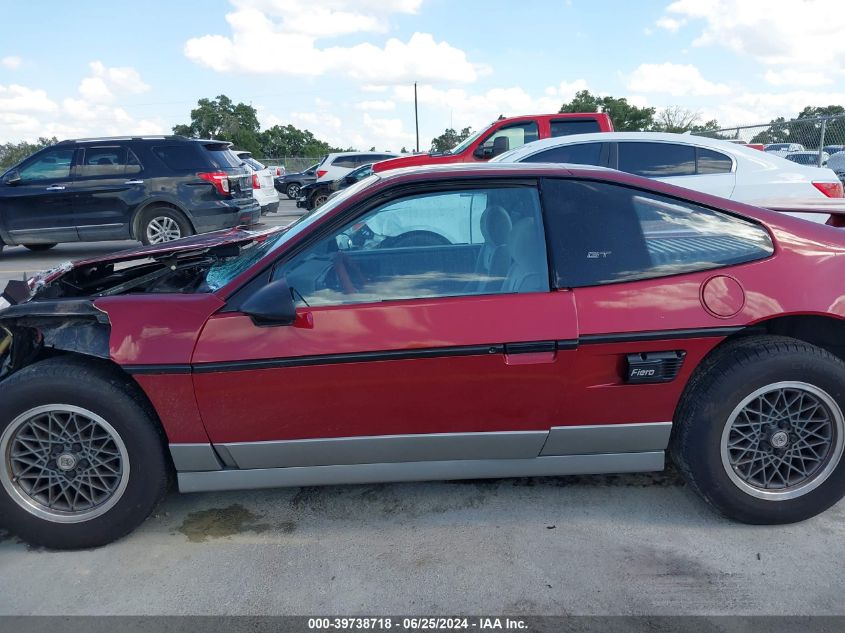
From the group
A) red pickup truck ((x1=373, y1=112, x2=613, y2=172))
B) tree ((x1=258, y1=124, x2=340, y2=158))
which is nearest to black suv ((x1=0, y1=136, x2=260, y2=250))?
red pickup truck ((x1=373, y1=112, x2=613, y2=172))

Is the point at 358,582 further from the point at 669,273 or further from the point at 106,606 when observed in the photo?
the point at 669,273

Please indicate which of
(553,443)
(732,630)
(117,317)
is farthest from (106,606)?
(732,630)

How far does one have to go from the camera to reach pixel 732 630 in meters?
2.17

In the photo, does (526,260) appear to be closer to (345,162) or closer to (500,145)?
(500,145)

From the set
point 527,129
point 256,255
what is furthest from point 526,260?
point 527,129

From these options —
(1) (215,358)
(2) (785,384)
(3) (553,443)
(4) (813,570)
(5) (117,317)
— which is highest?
(5) (117,317)

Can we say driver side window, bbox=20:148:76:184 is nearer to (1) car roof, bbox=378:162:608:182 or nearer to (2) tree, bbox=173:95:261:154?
(1) car roof, bbox=378:162:608:182

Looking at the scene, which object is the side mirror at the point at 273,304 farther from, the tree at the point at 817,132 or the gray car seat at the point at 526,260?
the tree at the point at 817,132

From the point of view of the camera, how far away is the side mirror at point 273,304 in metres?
2.42

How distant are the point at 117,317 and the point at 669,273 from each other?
228cm

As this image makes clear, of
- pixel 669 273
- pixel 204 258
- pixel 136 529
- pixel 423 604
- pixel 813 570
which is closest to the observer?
pixel 423 604

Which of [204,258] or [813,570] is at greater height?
[204,258]

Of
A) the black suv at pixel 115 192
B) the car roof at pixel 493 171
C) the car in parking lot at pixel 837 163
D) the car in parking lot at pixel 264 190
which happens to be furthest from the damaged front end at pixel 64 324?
the car in parking lot at pixel 837 163

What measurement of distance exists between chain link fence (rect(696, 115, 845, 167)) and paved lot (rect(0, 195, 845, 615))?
38.9 feet
